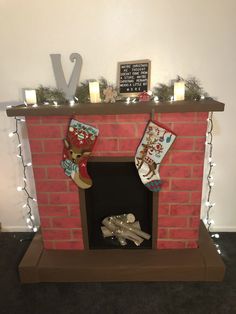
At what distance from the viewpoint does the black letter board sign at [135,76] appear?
1837 millimetres

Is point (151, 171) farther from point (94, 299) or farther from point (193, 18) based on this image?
point (193, 18)

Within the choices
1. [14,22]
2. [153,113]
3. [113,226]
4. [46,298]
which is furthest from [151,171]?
[14,22]

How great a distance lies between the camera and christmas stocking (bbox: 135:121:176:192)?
1639 millimetres

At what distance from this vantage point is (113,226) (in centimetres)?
202

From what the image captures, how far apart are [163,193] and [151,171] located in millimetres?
201

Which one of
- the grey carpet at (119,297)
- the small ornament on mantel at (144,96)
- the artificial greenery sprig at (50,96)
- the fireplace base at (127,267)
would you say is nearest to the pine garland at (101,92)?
the artificial greenery sprig at (50,96)

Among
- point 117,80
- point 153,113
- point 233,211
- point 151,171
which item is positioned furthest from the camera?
point 233,211

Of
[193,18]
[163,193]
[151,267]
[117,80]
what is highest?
[193,18]

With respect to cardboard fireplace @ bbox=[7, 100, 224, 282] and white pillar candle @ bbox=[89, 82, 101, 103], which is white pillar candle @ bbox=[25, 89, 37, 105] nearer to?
cardboard fireplace @ bbox=[7, 100, 224, 282]

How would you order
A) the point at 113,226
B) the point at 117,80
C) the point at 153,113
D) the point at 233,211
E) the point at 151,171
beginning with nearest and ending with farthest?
the point at 153,113 < the point at 151,171 < the point at 117,80 < the point at 113,226 < the point at 233,211

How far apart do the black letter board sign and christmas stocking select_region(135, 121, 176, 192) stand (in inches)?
14.0

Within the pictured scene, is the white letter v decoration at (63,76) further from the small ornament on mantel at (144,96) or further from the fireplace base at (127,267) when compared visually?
the fireplace base at (127,267)

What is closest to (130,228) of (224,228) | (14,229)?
(224,228)

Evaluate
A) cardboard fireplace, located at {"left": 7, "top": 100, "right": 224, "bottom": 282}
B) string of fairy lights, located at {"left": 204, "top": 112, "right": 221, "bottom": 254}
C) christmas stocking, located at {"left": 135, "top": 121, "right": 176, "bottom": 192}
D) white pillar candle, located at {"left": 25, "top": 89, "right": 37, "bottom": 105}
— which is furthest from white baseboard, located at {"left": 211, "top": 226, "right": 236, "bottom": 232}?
white pillar candle, located at {"left": 25, "top": 89, "right": 37, "bottom": 105}
